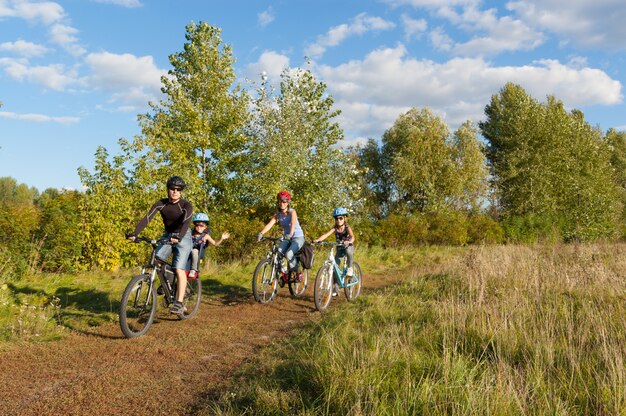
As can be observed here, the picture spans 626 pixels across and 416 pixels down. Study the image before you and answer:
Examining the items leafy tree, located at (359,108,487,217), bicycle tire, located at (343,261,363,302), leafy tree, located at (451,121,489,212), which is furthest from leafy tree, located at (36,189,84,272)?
leafy tree, located at (451,121,489,212)

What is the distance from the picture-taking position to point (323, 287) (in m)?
8.99

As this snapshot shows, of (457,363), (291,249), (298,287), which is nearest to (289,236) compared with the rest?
(291,249)

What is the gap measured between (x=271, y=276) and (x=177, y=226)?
2.63 m

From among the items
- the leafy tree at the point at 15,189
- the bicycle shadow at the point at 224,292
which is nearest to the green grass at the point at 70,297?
the bicycle shadow at the point at 224,292

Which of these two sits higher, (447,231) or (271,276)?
(447,231)

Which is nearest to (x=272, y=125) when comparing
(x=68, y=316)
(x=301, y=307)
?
(x=301, y=307)

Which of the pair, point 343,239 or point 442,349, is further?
point 343,239

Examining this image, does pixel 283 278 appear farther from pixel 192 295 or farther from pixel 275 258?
pixel 192 295

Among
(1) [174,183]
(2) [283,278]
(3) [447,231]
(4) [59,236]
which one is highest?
(1) [174,183]

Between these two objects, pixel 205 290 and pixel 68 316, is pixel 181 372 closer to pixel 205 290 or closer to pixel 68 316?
pixel 68 316

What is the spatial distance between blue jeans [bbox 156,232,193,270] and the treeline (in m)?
4.94

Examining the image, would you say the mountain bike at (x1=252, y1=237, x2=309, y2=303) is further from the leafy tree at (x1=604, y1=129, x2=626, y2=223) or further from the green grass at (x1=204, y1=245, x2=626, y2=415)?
the leafy tree at (x1=604, y1=129, x2=626, y2=223)

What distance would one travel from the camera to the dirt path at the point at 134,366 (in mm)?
4246

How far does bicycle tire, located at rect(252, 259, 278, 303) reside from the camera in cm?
905
